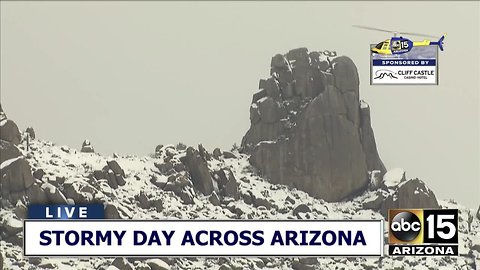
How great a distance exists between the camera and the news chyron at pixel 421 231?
7675 cm

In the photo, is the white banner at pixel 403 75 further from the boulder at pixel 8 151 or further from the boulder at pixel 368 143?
the boulder at pixel 8 151

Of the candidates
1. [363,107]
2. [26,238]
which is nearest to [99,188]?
[26,238]

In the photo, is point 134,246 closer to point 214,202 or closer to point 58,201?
point 58,201

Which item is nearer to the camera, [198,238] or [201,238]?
[198,238]

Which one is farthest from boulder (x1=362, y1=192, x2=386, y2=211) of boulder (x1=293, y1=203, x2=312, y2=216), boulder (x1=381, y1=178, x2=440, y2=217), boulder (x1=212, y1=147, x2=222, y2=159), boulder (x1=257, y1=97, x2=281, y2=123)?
boulder (x1=212, y1=147, x2=222, y2=159)

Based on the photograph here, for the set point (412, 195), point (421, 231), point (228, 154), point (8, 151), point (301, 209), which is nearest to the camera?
point (421, 231)

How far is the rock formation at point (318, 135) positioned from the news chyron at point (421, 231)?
3321cm

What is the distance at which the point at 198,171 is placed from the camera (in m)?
109

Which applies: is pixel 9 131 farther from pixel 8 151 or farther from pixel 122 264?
pixel 122 264

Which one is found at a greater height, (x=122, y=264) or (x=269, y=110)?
(x=269, y=110)

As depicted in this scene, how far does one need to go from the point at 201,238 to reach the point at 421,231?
18.6m

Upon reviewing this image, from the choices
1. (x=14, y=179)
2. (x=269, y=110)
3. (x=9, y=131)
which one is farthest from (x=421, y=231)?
→ (x=9, y=131)

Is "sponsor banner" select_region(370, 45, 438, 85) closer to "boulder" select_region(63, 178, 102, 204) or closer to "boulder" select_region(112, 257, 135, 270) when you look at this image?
"boulder" select_region(112, 257, 135, 270)

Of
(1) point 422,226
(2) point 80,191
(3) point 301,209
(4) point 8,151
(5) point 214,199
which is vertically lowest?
(3) point 301,209
